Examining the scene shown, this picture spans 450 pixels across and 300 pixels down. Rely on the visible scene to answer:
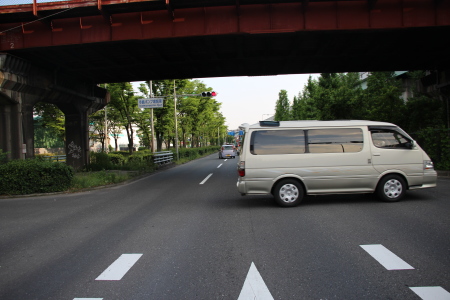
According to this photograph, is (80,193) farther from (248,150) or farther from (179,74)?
(179,74)

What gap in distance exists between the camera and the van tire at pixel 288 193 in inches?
320

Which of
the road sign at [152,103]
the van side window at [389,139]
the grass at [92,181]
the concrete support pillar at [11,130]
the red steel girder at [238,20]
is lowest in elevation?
the grass at [92,181]

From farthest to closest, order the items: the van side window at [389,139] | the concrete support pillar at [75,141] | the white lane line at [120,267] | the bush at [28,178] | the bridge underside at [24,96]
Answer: the concrete support pillar at [75,141], the bridge underside at [24,96], the bush at [28,178], the van side window at [389,139], the white lane line at [120,267]

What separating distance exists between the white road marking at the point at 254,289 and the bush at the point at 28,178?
35.4 ft

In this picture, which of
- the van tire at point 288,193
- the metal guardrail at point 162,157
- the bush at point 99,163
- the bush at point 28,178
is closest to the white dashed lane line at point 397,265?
the van tire at point 288,193

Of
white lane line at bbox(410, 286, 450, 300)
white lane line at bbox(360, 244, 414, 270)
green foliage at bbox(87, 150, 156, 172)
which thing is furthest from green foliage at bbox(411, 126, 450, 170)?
green foliage at bbox(87, 150, 156, 172)

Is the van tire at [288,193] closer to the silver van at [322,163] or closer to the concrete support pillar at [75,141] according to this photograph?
the silver van at [322,163]

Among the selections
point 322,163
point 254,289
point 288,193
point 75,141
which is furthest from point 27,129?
point 254,289

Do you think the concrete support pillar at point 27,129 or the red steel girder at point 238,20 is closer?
the red steel girder at point 238,20

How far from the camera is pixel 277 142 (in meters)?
8.18

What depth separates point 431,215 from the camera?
22.6ft

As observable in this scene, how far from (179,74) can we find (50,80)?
22.8 ft

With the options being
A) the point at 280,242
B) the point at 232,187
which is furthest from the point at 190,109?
the point at 280,242

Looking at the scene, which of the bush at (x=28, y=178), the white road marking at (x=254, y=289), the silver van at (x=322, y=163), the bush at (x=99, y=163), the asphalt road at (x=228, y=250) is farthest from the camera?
the bush at (x=99, y=163)
